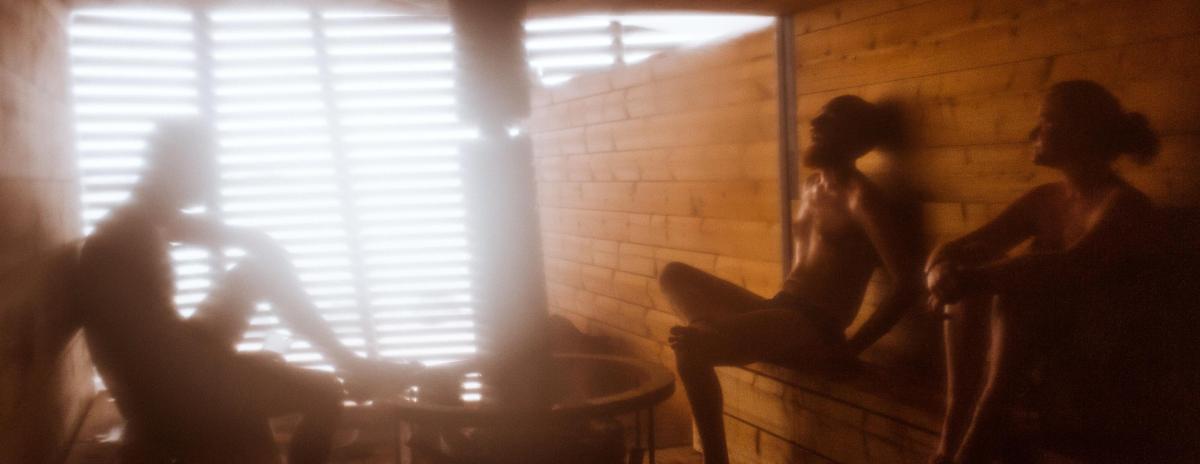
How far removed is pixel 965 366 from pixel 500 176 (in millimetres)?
1442

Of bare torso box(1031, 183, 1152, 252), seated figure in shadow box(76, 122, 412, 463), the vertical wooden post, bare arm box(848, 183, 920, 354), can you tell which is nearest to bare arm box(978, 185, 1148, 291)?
bare torso box(1031, 183, 1152, 252)

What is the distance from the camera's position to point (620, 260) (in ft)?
16.5

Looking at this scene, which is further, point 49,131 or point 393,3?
point 393,3

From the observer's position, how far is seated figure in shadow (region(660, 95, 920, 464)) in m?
3.06

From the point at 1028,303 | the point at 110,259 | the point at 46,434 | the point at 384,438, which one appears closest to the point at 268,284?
the point at 110,259

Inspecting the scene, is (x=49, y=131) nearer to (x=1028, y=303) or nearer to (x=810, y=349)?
(x=810, y=349)

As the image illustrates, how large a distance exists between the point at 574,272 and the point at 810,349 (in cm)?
266

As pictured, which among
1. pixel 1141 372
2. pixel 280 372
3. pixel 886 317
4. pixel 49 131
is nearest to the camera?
pixel 1141 372

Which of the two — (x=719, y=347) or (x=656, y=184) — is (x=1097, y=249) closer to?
(x=719, y=347)

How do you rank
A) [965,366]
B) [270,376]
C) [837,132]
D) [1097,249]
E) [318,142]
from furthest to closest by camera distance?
1. [318,142]
2. [837,132]
3. [270,376]
4. [965,366]
5. [1097,249]

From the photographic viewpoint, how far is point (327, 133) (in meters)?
5.19

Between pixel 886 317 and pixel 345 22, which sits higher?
pixel 345 22

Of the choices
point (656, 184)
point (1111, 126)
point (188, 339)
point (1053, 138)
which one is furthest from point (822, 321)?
point (188, 339)

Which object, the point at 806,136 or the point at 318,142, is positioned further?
the point at 318,142
